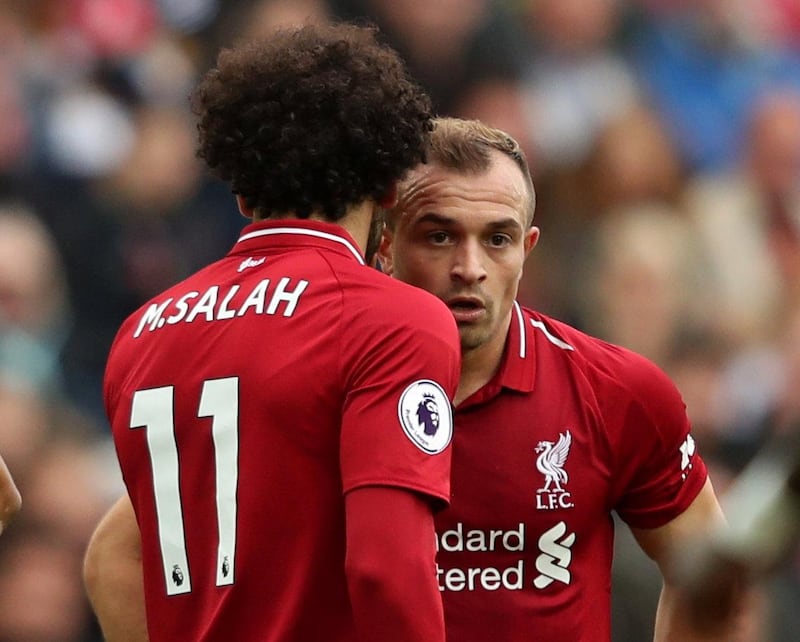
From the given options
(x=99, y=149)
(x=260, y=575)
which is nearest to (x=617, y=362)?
(x=260, y=575)

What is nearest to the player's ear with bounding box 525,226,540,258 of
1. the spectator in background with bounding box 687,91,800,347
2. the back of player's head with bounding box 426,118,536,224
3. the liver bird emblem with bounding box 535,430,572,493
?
the back of player's head with bounding box 426,118,536,224

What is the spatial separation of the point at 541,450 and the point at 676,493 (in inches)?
13.8

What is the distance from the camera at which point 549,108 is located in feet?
23.9

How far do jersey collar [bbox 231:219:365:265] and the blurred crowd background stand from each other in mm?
2857

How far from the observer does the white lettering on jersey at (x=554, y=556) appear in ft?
10.4

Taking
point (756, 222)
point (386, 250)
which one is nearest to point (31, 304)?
point (386, 250)

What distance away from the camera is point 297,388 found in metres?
2.40

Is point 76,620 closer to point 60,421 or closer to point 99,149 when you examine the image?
point 60,421

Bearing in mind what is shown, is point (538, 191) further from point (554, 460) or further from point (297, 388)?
point (297, 388)

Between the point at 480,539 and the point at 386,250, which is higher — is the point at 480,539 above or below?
below

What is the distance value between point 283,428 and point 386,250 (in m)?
1.11

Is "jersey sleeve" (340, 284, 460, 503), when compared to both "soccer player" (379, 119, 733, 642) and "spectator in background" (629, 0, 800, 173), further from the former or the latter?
"spectator in background" (629, 0, 800, 173)

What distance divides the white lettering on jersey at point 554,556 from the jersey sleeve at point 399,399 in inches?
30.6

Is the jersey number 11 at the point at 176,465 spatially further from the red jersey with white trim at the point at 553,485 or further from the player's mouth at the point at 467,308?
the player's mouth at the point at 467,308
